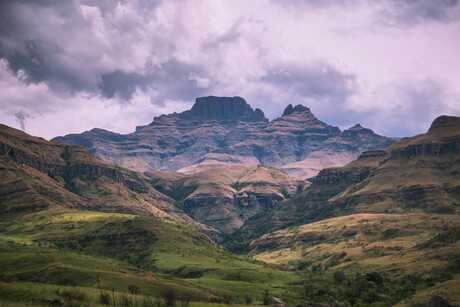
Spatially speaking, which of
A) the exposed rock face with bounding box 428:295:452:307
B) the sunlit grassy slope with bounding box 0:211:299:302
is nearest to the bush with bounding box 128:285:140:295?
the sunlit grassy slope with bounding box 0:211:299:302

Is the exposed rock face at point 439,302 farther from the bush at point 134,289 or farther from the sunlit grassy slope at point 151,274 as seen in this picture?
the bush at point 134,289

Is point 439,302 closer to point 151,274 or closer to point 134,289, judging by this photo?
point 134,289

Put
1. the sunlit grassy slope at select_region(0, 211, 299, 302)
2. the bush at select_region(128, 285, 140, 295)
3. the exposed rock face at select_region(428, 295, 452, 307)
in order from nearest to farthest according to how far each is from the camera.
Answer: the exposed rock face at select_region(428, 295, 452, 307)
the bush at select_region(128, 285, 140, 295)
the sunlit grassy slope at select_region(0, 211, 299, 302)

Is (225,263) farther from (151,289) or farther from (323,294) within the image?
(151,289)

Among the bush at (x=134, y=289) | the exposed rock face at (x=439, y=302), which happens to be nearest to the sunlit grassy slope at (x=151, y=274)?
the bush at (x=134, y=289)

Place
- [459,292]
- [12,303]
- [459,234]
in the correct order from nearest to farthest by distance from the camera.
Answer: [12,303], [459,292], [459,234]

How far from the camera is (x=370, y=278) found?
10844 cm

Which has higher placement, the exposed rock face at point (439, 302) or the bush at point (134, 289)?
the exposed rock face at point (439, 302)

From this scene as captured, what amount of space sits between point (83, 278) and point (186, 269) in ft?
250

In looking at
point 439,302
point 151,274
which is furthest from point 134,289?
point 439,302

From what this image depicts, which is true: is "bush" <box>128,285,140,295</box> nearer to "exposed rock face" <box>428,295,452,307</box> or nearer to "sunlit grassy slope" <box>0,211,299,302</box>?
"sunlit grassy slope" <box>0,211,299,302</box>

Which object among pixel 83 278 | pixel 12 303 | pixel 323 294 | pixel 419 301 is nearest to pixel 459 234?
pixel 323 294

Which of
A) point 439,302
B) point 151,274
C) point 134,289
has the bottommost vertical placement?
point 151,274

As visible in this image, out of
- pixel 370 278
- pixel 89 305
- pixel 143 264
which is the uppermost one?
pixel 89 305
